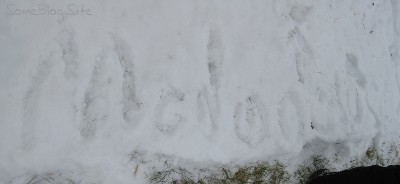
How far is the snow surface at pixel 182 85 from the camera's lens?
6.70ft

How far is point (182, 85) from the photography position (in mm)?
2248

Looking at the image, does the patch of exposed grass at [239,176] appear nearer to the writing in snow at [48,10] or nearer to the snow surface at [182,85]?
the snow surface at [182,85]

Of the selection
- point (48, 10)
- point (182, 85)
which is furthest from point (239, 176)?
point (48, 10)

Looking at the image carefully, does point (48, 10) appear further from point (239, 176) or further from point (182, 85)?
point (239, 176)

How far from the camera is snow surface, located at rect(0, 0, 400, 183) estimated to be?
2.04 metres

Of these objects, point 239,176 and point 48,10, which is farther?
point 239,176

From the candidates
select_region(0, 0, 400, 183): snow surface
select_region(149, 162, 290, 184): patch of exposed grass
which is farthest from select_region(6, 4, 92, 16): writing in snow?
select_region(149, 162, 290, 184): patch of exposed grass

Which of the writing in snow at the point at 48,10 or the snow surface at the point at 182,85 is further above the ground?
the writing in snow at the point at 48,10

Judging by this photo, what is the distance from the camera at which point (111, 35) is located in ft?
7.07

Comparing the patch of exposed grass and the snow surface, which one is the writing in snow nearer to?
the snow surface

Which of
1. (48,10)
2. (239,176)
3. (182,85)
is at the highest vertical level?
(48,10)

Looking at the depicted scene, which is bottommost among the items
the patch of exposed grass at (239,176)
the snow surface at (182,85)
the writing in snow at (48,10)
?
the patch of exposed grass at (239,176)

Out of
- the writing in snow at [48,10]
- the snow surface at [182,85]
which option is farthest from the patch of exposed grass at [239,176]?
the writing in snow at [48,10]

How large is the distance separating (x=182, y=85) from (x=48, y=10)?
0.85m
